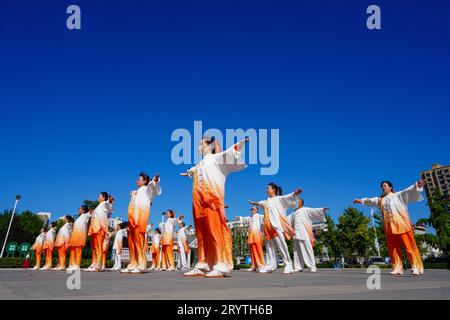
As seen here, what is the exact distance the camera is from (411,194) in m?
9.23

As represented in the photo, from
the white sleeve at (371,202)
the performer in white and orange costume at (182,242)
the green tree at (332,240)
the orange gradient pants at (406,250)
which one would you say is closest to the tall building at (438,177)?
the green tree at (332,240)

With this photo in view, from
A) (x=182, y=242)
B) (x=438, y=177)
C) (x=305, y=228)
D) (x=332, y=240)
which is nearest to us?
(x=305, y=228)

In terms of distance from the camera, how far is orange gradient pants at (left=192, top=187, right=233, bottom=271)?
6.75 meters

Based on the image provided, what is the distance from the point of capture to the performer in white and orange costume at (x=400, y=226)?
8836 millimetres

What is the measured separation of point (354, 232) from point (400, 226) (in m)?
30.7

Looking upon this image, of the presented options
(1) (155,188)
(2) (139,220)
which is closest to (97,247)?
(2) (139,220)

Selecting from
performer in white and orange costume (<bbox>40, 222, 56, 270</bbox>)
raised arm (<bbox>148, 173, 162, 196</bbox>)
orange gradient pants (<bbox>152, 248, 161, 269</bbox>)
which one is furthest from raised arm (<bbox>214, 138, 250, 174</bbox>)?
performer in white and orange costume (<bbox>40, 222, 56, 270</bbox>)

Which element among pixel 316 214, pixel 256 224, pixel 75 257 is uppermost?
pixel 316 214

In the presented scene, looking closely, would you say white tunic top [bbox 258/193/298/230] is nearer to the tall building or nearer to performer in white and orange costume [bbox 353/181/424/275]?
performer in white and orange costume [bbox 353/181/424/275]

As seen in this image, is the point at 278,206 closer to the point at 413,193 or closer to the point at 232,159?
the point at 413,193
